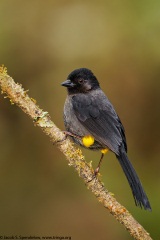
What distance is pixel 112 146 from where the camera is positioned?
5074 mm

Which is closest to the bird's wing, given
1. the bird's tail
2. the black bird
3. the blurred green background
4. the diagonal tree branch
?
the black bird

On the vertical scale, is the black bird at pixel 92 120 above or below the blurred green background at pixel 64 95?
below

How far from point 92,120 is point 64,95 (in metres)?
2.76

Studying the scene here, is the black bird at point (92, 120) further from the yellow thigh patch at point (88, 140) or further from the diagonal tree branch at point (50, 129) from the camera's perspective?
the diagonal tree branch at point (50, 129)

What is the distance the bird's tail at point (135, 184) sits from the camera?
452 centimetres

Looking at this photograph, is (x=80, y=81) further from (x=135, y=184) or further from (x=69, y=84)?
(x=135, y=184)

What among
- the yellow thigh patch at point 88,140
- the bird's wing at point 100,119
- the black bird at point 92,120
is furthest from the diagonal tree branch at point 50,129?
the yellow thigh patch at point 88,140

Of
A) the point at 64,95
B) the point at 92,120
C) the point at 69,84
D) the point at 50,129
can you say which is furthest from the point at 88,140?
the point at 64,95

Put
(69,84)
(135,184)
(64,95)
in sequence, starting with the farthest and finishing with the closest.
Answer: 1. (64,95)
2. (69,84)
3. (135,184)

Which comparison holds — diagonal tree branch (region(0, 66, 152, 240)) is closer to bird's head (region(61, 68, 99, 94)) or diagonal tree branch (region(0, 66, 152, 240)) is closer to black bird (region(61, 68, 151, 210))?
black bird (region(61, 68, 151, 210))

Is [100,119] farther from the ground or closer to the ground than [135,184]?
farther from the ground

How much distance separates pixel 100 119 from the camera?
543 cm

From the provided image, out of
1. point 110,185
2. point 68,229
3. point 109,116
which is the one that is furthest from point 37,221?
point 109,116

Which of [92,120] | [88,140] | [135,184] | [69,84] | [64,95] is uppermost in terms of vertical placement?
[64,95]
